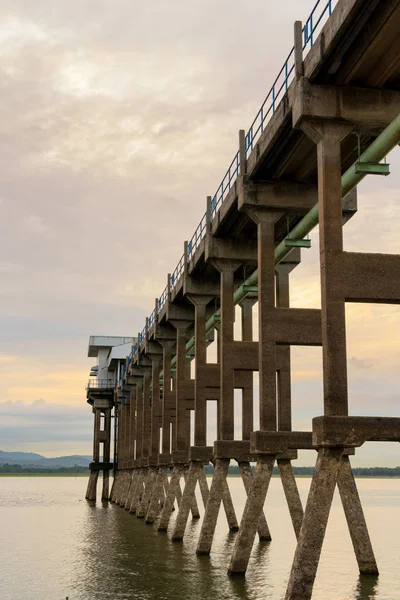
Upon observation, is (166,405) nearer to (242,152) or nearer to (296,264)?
(296,264)

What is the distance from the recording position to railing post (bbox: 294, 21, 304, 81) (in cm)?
1902

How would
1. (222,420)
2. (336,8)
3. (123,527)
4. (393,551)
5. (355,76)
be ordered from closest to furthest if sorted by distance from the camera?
(336,8)
(355,76)
(222,420)
(393,551)
(123,527)

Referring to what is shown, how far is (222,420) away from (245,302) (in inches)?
341

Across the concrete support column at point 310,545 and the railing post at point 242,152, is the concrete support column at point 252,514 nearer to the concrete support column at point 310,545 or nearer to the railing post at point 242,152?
the concrete support column at point 310,545

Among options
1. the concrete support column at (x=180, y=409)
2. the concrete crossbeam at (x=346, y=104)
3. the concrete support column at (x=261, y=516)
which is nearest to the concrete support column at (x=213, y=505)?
the concrete support column at (x=261, y=516)

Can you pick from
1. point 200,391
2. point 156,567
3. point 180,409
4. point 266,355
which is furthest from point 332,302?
point 180,409

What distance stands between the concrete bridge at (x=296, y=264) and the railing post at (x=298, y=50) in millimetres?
35

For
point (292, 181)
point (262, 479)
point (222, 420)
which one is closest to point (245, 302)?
point (222, 420)

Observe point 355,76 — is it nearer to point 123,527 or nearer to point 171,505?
point 171,505

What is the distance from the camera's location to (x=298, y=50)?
19297 millimetres

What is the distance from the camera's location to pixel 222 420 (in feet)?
91.3

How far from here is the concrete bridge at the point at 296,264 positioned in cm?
1642

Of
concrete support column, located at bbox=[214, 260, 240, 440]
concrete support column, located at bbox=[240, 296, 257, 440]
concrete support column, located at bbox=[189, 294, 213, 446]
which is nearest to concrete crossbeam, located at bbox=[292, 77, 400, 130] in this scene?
concrete support column, located at bbox=[214, 260, 240, 440]

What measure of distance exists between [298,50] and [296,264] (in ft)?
41.6
